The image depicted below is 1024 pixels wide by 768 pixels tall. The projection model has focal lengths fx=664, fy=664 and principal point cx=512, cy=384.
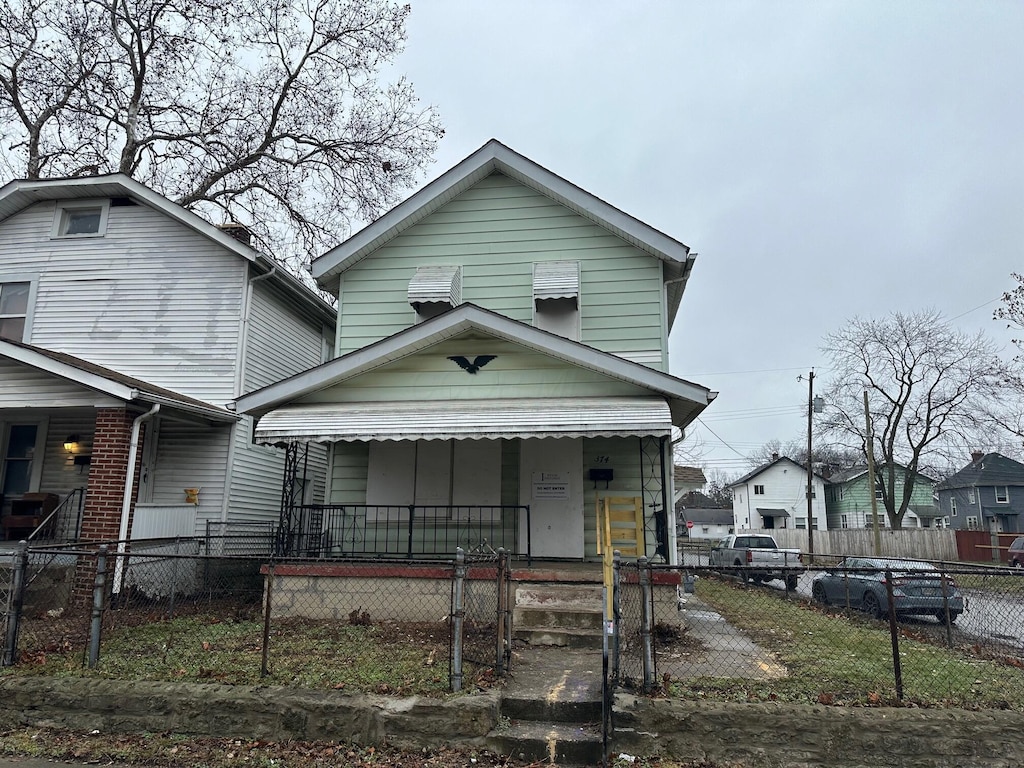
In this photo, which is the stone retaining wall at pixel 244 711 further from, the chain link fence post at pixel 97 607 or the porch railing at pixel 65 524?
the porch railing at pixel 65 524

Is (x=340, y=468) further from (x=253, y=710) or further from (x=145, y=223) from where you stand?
(x=145, y=223)

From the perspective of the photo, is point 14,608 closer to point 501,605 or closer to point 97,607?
point 97,607

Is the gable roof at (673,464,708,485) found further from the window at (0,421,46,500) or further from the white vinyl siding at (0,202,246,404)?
the window at (0,421,46,500)

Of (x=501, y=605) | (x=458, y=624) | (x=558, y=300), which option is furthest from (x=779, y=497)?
(x=458, y=624)

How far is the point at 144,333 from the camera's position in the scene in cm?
1316

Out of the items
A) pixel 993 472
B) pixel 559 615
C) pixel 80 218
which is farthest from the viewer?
pixel 993 472

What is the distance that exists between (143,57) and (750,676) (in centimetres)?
2424

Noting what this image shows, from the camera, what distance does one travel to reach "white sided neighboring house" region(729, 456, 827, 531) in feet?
176


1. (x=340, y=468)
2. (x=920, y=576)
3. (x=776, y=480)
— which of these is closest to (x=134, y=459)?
(x=340, y=468)

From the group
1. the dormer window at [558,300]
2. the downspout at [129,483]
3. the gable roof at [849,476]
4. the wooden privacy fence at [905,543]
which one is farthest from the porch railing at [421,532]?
the gable roof at [849,476]

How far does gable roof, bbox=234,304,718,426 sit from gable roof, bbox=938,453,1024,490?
4558 centimetres

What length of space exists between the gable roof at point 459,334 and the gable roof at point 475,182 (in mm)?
2968

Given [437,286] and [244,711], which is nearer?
[244,711]

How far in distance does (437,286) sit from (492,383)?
2.59 metres
